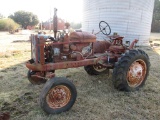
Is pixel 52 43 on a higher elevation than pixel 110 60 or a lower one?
higher

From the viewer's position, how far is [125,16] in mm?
11484

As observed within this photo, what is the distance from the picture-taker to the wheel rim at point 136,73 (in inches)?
161

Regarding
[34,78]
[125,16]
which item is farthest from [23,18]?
[34,78]

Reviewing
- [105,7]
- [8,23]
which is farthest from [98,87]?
[8,23]

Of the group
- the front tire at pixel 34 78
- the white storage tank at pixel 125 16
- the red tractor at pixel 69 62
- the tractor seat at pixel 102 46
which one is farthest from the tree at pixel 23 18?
the front tire at pixel 34 78

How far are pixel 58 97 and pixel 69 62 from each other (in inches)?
28.5

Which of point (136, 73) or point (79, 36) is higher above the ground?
point (79, 36)

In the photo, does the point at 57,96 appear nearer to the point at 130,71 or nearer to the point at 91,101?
the point at 91,101

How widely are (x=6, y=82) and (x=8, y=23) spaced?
2928 cm

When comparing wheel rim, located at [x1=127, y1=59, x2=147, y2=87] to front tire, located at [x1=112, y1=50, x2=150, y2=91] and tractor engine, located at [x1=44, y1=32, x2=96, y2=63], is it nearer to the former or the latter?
front tire, located at [x1=112, y1=50, x2=150, y2=91]

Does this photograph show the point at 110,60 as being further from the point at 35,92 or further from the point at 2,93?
the point at 2,93

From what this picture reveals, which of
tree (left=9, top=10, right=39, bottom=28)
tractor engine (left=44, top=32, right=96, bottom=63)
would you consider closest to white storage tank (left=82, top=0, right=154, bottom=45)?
tractor engine (left=44, top=32, right=96, bottom=63)

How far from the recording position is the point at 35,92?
3.96 metres

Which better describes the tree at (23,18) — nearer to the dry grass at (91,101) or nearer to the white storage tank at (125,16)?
the white storage tank at (125,16)
